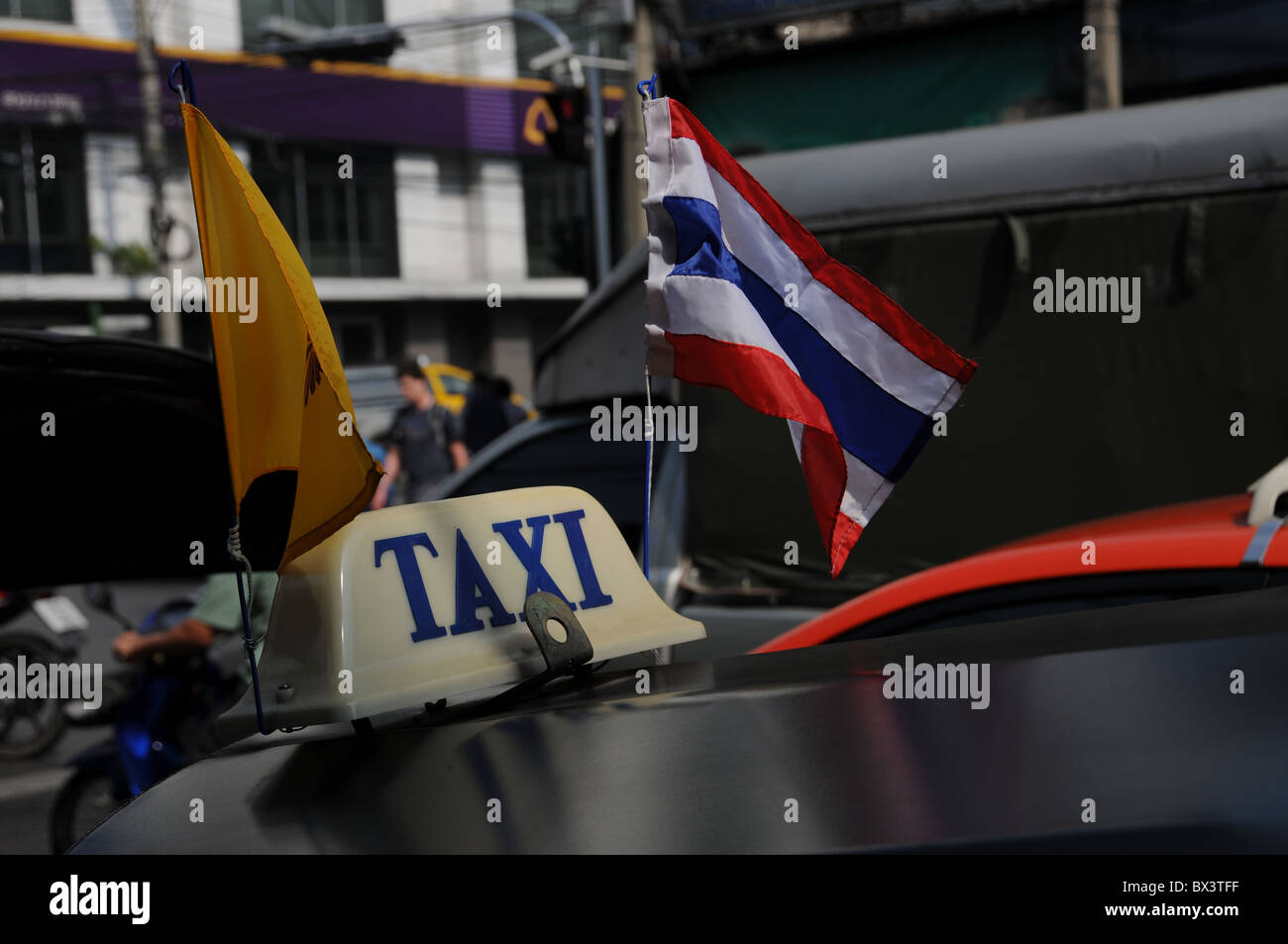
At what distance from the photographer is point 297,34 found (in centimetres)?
2392

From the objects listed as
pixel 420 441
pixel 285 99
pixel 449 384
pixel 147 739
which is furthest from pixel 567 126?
pixel 285 99

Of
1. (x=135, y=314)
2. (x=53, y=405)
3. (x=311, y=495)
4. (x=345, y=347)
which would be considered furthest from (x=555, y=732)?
(x=345, y=347)

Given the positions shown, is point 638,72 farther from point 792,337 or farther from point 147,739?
point 792,337

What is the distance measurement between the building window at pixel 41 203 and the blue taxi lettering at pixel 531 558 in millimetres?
22507

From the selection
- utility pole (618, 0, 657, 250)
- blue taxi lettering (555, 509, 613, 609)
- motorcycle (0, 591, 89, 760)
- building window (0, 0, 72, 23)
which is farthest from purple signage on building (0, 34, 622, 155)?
blue taxi lettering (555, 509, 613, 609)

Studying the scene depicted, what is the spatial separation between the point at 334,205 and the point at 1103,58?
814 inches

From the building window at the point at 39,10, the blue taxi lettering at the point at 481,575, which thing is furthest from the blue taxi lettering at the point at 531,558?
the building window at the point at 39,10

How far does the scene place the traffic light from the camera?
1038cm

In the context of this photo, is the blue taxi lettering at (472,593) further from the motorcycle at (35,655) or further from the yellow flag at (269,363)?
the motorcycle at (35,655)

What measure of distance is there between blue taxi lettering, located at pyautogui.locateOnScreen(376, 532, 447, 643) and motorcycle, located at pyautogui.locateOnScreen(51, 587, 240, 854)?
9.76 feet

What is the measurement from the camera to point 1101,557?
2.20 metres

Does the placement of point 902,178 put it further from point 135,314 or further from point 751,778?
point 135,314

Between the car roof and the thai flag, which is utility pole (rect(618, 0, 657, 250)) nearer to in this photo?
the car roof

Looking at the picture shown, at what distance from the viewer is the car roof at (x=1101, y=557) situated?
2.03 meters
